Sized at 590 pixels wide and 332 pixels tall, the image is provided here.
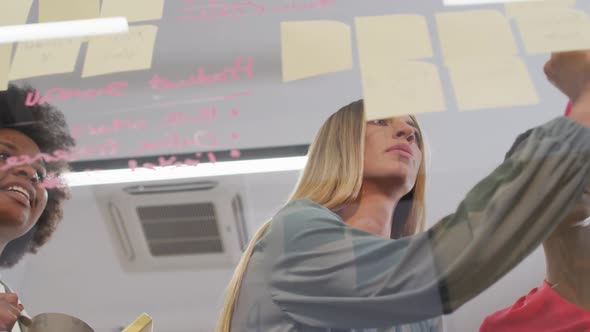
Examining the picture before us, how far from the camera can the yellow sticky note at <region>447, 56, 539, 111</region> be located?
0.88 meters

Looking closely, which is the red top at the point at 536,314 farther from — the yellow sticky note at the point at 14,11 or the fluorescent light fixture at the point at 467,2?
the yellow sticky note at the point at 14,11

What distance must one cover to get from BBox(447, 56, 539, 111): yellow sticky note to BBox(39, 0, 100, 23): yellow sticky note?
24.5 inches

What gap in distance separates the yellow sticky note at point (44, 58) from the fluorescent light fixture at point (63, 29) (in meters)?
0.01

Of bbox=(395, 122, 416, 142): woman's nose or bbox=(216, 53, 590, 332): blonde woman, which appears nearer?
bbox=(216, 53, 590, 332): blonde woman

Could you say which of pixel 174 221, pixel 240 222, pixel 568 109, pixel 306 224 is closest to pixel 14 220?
pixel 174 221

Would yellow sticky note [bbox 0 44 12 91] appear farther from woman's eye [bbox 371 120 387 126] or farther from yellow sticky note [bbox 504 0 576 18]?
yellow sticky note [bbox 504 0 576 18]

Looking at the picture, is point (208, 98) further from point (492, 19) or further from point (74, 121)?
point (492, 19)

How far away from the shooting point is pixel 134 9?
107 centimetres

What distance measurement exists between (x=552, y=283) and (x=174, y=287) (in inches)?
21.6

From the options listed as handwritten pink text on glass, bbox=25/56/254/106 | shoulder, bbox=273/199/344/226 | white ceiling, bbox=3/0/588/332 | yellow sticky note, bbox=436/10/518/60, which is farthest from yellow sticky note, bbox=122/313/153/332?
yellow sticky note, bbox=436/10/518/60

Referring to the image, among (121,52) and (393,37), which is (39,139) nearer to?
(121,52)

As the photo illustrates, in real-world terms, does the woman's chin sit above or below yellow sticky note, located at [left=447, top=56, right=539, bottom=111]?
below

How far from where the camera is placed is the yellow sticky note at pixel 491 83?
0.88 metres

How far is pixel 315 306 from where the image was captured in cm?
79
